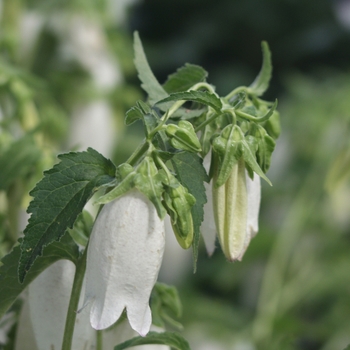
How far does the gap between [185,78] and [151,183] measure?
134 millimetres

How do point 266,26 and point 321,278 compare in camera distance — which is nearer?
point 321,278

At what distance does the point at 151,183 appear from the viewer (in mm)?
403

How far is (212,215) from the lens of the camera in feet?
1.60

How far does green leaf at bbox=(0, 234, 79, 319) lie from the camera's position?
1.49 ft

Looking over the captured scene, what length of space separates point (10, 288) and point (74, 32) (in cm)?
108

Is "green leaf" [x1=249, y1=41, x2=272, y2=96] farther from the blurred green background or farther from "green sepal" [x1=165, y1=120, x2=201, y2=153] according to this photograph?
the blurred green background

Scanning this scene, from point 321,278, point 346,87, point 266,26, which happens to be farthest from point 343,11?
point 321,278

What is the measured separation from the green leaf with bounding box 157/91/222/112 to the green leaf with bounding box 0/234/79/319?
115 millimetres

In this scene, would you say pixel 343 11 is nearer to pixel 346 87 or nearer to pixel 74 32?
pixel 346 87

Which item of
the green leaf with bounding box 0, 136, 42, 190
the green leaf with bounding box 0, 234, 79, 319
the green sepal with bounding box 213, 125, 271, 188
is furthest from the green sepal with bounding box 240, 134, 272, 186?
the green leaf with bounding box 0, 136, 42, 190

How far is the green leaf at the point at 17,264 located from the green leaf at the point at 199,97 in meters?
0.11

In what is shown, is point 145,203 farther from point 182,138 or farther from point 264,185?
point 264,185

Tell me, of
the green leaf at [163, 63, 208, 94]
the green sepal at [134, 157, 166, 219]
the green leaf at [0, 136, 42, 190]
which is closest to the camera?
the green sepal at [134, 157, 166, 219]

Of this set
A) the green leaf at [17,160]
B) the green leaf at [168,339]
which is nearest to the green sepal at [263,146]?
the green leaf at [168,339]
